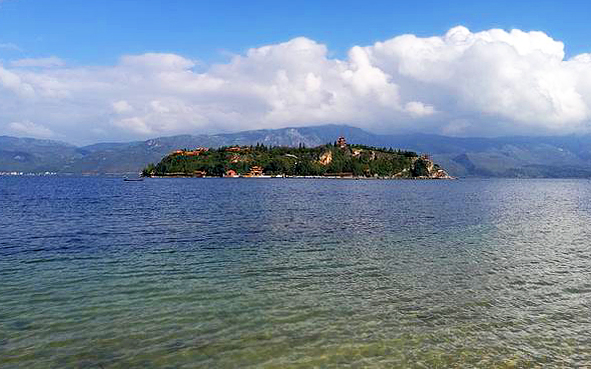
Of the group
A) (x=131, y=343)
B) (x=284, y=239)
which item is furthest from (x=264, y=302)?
(x=284, y=239)

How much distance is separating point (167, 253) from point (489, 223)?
56.5 m

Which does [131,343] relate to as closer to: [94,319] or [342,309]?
[94,319]

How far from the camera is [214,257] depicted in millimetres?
39969

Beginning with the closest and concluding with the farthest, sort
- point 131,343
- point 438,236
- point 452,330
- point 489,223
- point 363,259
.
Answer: point 131,343 < point 452,330 < point 363,259 < point 438,236 < point 489,223

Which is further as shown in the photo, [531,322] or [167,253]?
[167,253]

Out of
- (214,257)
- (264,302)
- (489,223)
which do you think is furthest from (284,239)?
(489,223)

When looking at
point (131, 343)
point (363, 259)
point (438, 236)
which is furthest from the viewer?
point (438, 236)

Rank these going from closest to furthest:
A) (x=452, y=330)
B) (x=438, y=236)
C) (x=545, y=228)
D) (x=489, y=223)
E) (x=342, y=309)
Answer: (x=452, y=330) → (x=342, y=309) → (x=438, y=236) → (x=545, y=228) → (x=489, y=223)

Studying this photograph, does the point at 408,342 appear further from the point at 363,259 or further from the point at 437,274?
the point at 363,259

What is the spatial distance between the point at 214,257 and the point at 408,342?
23530 millimetres

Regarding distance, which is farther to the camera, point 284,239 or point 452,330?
point 284,239

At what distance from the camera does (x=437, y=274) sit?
3453cm

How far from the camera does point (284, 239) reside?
51094mm

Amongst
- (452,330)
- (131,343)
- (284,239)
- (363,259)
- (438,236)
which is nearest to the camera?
(131,343)
